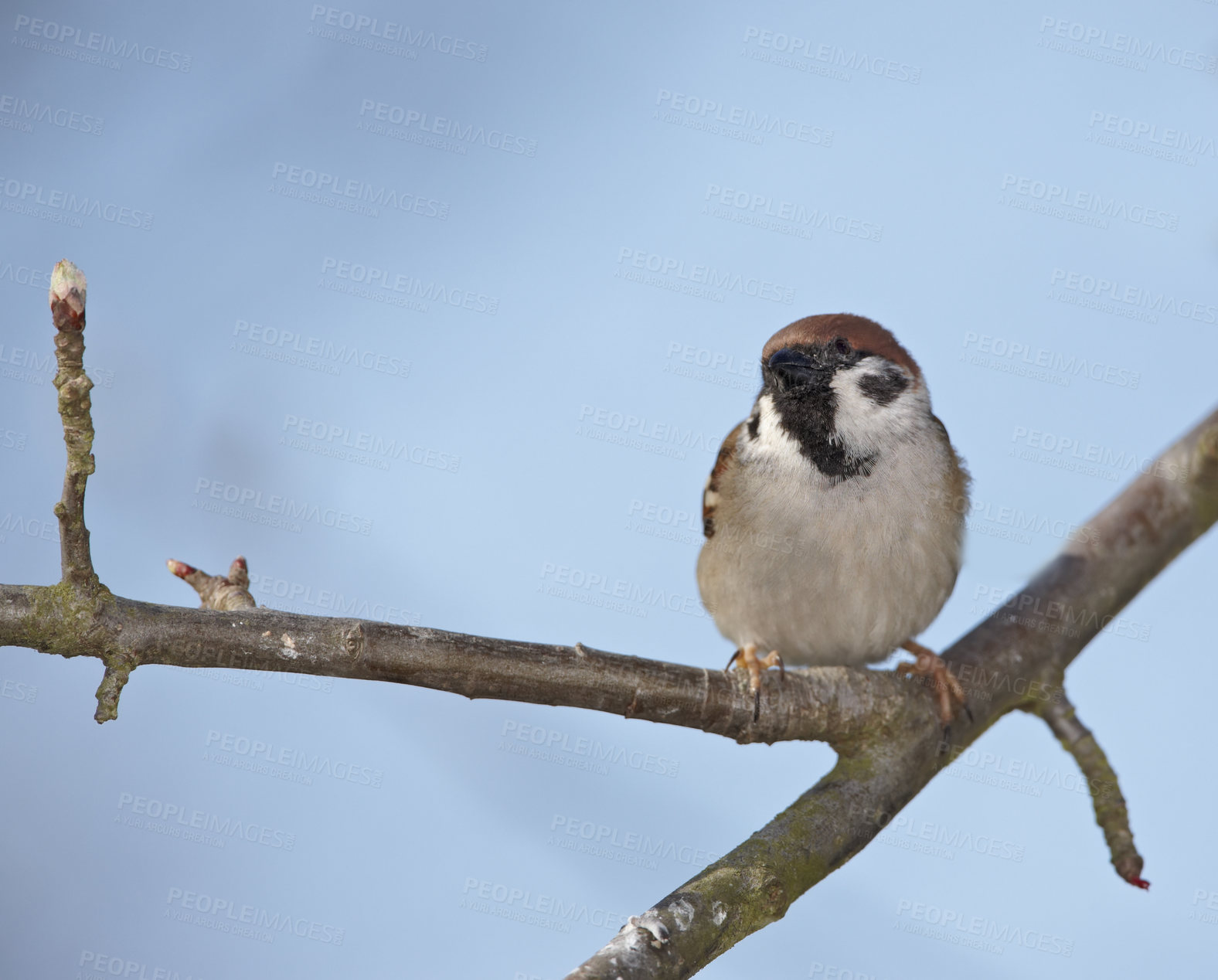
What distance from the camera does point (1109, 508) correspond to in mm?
4316

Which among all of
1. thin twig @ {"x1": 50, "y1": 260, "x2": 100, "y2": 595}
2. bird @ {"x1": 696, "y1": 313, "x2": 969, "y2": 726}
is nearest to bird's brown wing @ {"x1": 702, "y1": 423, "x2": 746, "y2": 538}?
bird @ {"x1": 696, "y1": 313, "x2": 969, "y2": 726}

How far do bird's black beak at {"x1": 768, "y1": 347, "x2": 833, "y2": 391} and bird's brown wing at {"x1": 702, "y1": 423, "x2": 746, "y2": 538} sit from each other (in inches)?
15.0

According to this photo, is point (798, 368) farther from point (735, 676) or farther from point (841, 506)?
point (735, 676)

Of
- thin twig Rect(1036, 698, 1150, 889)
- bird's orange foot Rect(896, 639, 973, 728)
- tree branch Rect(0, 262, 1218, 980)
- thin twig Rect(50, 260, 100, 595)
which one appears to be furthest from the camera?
bird's orange foot Rect(896, 639, 973, 728)

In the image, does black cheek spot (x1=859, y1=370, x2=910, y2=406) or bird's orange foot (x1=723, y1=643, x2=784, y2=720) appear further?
bird's orange foot (x1=723, y1=643, x2=784, y2=720)

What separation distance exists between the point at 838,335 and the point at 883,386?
0.87 ft

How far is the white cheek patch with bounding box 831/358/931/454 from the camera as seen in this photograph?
13.0 ft

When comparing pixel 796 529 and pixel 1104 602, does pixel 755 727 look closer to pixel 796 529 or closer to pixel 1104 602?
pixel 796 529

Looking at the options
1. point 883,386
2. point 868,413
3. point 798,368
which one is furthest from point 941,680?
point 798,368

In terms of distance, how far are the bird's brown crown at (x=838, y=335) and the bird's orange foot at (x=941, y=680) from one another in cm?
114

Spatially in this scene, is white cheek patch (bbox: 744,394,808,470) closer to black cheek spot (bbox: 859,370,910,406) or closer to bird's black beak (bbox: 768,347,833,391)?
bird's black beak (bbox: 768,347,833,391)

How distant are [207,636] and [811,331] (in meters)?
2.59

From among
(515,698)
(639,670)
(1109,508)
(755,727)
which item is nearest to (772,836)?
(755,727)

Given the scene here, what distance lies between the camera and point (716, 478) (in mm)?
4547
